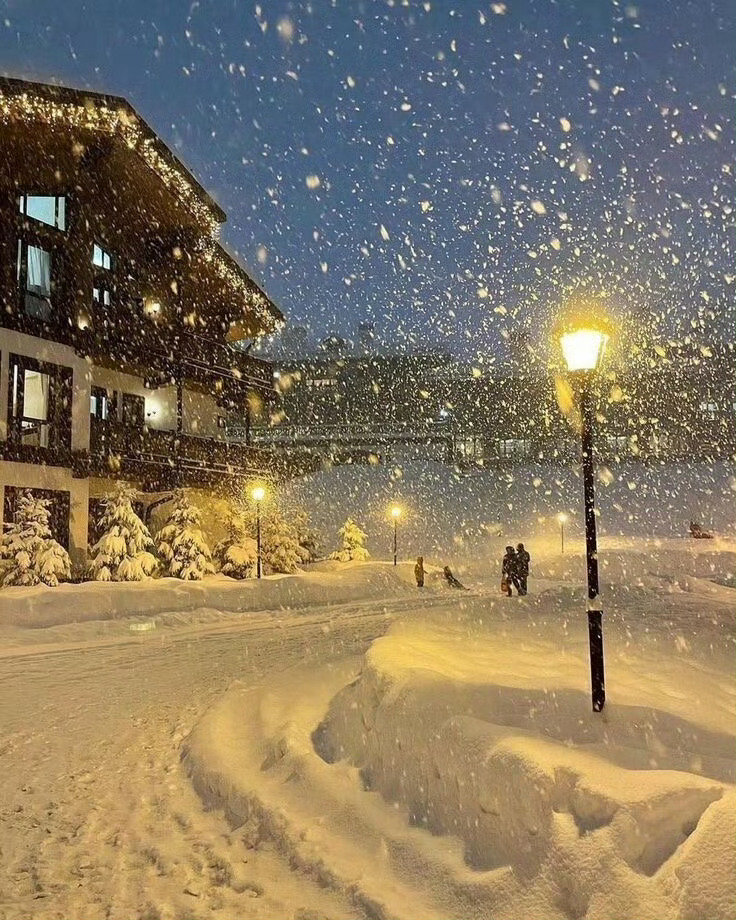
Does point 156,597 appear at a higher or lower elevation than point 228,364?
lower

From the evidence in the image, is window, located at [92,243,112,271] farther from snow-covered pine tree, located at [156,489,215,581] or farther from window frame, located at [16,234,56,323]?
snow-covered pine tree, located at [156,489,215,581]

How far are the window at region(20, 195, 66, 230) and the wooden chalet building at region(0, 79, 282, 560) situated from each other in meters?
0.03

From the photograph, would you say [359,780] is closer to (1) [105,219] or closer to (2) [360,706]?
(2) [360,706]

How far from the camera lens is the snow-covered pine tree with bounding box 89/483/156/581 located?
67.0ft

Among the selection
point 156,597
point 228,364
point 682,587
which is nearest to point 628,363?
point 682,587

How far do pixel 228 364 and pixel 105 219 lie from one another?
25.1 feet

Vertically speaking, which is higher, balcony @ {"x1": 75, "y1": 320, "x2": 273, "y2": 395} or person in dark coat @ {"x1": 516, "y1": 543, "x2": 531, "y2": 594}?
balcony @ {"x1": 75, "y1": 320, "x2": 273, "y2": 395}

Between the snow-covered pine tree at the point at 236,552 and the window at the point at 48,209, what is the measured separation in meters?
11.4

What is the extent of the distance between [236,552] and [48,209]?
12358 millimetres

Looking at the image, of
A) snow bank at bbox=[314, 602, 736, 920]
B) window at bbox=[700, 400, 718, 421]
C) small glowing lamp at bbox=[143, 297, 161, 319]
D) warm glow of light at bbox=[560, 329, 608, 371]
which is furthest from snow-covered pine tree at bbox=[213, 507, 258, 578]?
window at bbox=[700, 400, 718, 421]

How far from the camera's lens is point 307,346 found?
A: 73125mm

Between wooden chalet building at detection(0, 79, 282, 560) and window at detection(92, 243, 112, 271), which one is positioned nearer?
wooden chalet building at detection(0, 79, 282, 560)

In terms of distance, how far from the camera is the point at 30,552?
1823cm

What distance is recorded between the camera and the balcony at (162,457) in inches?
909
